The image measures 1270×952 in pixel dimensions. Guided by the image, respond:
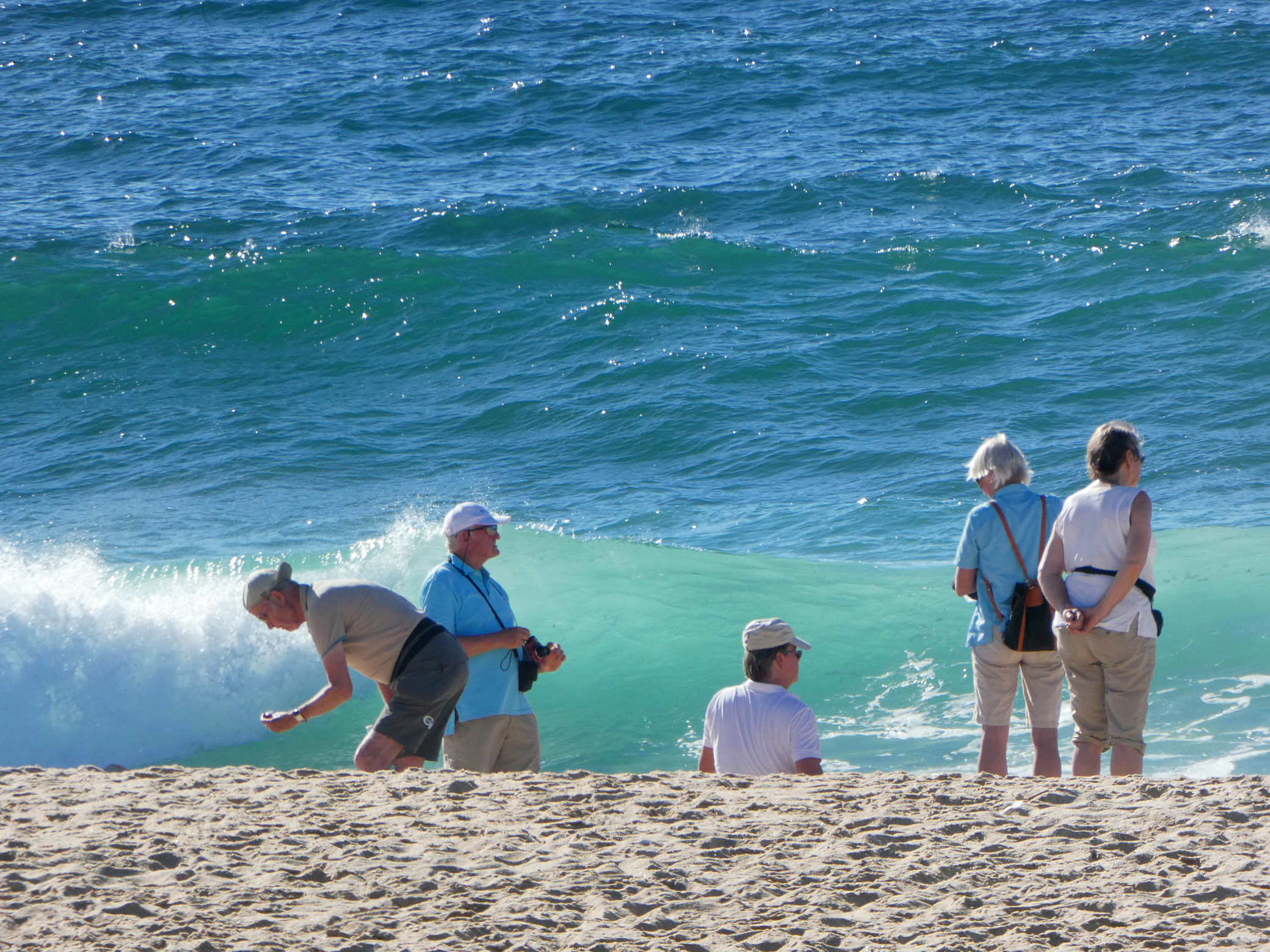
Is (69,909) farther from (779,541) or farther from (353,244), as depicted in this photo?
(353,244)

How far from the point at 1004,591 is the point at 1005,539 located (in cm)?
21

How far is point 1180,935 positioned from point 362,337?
14.0 m

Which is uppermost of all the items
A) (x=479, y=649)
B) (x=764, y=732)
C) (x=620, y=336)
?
(x=620, y=336)

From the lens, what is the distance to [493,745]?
4930 millimetres

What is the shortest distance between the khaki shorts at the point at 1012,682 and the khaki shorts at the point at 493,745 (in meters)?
1.77

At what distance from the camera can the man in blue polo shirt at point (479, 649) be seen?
4.89 m

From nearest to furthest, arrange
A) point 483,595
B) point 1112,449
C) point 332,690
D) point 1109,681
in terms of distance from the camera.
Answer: point 332,690, point 1112,449, point 1109,681, point 483,595

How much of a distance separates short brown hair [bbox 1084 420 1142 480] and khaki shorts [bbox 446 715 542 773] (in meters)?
2.30

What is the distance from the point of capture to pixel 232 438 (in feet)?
44.1

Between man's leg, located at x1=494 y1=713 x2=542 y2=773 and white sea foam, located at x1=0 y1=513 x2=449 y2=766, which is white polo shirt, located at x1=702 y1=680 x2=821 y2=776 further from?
white sea foam, located at x1=0 y1=513 x2=449 y2=766

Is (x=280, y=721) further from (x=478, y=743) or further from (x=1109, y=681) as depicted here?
(x=1109, y=681)

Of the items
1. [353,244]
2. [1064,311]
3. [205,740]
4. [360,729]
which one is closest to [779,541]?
[360,729]

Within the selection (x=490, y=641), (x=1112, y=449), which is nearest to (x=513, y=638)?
(x=490, y=641)

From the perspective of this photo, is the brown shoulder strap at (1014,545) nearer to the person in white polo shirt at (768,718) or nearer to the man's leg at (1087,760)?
the man's leg at (1087,760)
